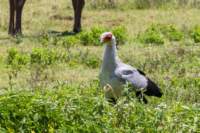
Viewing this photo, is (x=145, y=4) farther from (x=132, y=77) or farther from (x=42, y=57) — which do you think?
(x=132, y=77)

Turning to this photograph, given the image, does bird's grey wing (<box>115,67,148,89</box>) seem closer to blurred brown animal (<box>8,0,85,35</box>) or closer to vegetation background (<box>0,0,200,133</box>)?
vegetation background (<box>0,0,200,133</box>)

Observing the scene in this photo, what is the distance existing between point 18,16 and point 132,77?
8046mm

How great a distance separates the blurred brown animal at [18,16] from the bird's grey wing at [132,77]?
7.38 meters

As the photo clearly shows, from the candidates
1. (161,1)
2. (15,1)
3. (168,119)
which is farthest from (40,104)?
(161,1)

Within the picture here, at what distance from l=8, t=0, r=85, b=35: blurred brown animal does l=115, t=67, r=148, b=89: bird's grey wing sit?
7.38m

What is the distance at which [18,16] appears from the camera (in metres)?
15.9

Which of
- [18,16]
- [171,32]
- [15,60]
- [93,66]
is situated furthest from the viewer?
[18,16]

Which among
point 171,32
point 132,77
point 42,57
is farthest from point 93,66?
point 132,77

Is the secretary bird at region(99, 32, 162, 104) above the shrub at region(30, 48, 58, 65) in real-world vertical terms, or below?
above

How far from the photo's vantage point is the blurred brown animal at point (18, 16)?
15.8 m

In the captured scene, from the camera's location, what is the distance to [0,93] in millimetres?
6402

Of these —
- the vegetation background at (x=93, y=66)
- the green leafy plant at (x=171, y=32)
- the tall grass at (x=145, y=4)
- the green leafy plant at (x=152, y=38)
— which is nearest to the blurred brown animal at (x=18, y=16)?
the vegetation background at (x=93, y=66)

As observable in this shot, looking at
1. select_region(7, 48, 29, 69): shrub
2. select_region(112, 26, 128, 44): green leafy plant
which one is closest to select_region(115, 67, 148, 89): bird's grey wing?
select_region(7, 48, 29, 69): shrub

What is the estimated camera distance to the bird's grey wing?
8078 millimetres
